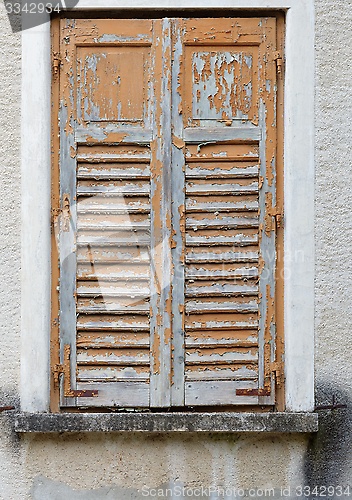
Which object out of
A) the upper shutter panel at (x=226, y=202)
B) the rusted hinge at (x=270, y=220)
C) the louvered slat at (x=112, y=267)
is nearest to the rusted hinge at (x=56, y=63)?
the louvered slat at (x=112, y=267)

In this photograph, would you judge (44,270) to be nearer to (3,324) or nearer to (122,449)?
(3,324)

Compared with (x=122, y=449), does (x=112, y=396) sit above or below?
above

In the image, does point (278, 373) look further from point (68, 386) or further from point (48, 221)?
point (48, 221)

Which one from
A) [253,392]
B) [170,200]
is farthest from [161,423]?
[170,200]

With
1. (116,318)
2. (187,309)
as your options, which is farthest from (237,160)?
(116,318)

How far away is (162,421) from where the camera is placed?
3.21 m

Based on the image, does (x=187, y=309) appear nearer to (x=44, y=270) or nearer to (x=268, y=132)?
(x=44, y=270)

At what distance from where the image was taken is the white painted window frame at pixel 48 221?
328cm

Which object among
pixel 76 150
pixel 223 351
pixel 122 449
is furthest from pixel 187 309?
pixel 76 150

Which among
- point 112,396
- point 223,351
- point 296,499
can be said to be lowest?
point 296,499

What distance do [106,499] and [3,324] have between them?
99 cm

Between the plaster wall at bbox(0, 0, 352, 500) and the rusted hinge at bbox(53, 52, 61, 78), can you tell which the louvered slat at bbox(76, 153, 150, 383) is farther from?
the rusted hinge at bbox(53, 52, 61, 78)

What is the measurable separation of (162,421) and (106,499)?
0.49 meters

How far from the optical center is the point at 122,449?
3.28 metres
